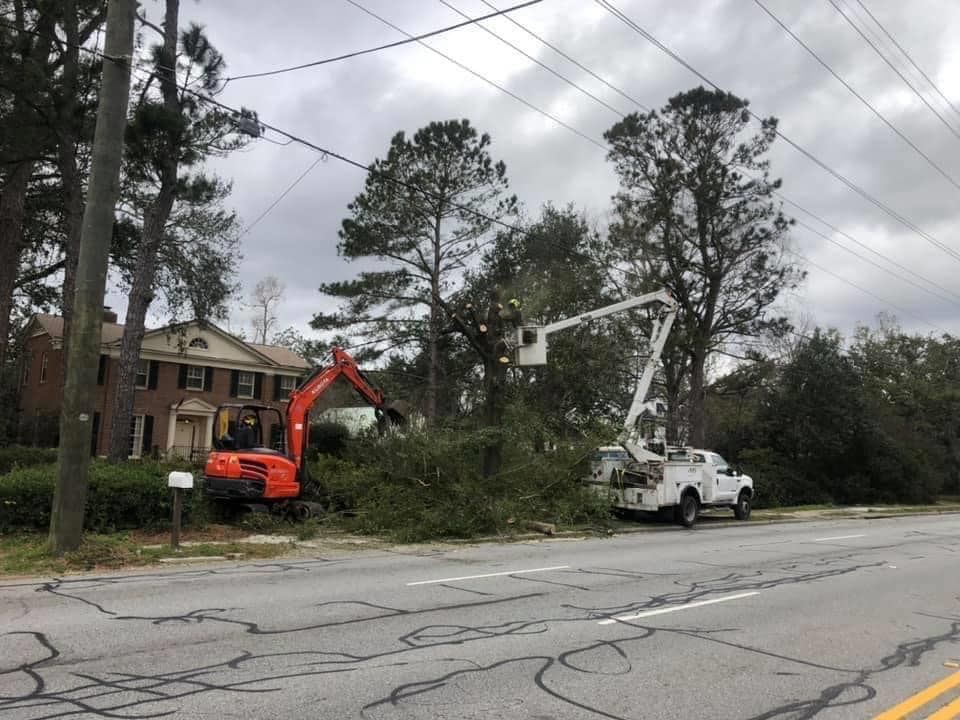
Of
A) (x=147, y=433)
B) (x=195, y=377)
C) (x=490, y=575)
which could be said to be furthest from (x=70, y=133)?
(x=195, y=377)

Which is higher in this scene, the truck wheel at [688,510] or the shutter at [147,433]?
the shutter at [147,433]

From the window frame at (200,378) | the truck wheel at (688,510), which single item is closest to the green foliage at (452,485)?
the truck wheel at (688,510)

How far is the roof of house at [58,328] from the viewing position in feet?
128

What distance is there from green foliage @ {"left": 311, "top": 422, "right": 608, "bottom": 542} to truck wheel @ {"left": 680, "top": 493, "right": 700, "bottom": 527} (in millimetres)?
3033

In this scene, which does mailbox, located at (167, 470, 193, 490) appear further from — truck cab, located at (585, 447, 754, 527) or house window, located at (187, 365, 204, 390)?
house window, located at (187, 365, 204, 390)

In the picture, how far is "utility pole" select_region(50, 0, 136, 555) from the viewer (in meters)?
11.0

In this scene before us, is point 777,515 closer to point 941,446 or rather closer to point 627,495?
point 627,495

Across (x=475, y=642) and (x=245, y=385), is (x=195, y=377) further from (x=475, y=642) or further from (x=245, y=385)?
(x=475, y=642)

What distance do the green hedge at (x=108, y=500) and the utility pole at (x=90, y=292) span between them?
1279mm

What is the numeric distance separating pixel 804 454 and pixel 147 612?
34.8 meters

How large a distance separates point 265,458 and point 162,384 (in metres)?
28.4

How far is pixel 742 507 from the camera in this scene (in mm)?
24281

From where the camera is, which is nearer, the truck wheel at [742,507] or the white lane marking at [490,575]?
the white lane marking at [490,575]

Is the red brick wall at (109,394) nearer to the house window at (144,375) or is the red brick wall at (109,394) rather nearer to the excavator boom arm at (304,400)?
the house window at (144,375)
